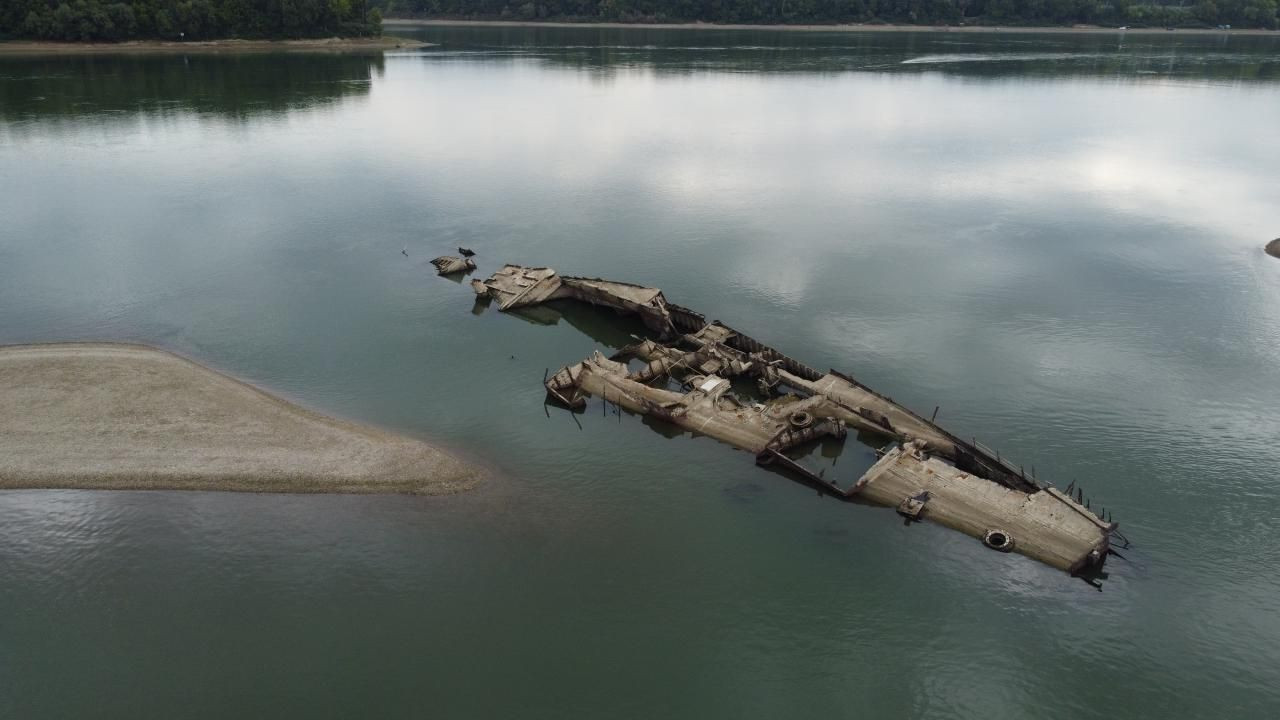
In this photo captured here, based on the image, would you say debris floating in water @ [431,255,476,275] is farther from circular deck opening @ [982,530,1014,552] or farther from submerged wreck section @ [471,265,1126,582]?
circular deck opening @ [982,530,1014,552]

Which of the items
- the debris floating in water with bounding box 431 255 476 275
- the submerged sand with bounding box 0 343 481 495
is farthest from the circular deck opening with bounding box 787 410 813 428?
the debris floating in water with bounding box 431 255 476 275

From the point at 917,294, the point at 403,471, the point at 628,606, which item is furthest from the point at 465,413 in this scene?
the point at 917,294

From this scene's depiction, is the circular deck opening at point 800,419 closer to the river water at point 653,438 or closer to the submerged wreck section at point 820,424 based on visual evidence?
the submerged wreck section at point 820,424

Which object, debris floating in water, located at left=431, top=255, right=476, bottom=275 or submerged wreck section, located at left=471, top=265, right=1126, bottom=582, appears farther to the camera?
debris floating in water, located at left=431, top=255, right=476, bottom=275

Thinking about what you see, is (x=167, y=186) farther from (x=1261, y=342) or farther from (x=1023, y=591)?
(x=1261, y=342)

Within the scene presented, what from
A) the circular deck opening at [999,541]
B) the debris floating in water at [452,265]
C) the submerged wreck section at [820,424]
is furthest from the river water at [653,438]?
the debris floating in water at [452,265]
